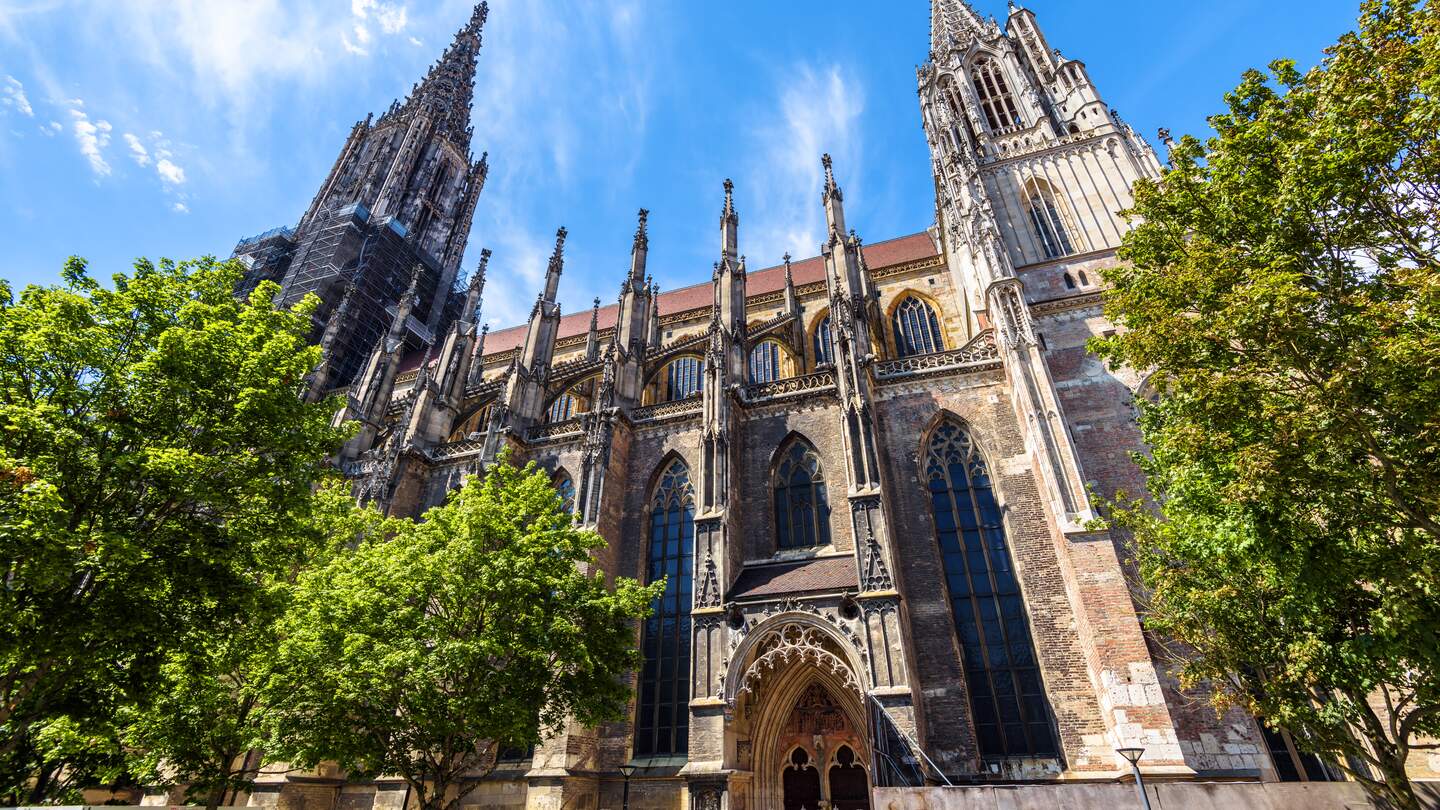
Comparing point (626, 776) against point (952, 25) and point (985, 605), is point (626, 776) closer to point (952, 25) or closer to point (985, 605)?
point (985, 605)

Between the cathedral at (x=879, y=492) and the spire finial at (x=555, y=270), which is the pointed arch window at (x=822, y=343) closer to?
the cathedral at (x=879, y=492)

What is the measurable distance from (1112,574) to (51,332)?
1648 cm

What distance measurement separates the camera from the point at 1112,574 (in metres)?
12.0

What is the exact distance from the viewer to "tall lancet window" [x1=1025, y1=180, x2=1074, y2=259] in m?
19.5

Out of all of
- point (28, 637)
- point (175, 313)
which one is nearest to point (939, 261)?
point (175, 313)

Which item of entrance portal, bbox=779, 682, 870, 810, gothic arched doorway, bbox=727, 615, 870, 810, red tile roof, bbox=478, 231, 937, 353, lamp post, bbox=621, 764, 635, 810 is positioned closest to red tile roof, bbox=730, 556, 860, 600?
gothic arched doorway, bbox=727, 615, 870, 810

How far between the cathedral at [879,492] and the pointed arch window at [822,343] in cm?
10

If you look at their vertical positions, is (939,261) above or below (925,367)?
above

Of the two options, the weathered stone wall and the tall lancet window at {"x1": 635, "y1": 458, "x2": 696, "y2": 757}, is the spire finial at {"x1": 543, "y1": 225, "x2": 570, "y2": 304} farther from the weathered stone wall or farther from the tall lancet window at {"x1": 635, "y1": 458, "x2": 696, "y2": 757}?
the weathered stone wall

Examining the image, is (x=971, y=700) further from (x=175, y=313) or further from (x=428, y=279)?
(x=428, y=279)

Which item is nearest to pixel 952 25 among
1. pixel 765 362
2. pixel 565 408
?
pixel 765 362

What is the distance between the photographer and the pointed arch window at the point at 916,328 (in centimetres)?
2348

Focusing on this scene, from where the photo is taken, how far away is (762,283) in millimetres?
30531

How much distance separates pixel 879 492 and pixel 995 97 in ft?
66.6
